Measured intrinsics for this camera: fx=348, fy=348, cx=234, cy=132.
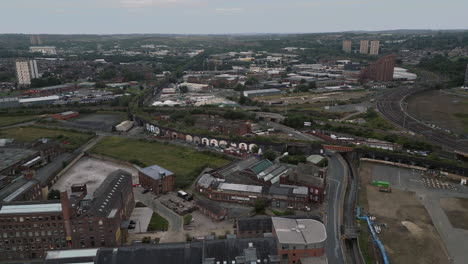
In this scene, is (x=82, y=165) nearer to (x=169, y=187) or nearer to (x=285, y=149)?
(x=169, y=187)

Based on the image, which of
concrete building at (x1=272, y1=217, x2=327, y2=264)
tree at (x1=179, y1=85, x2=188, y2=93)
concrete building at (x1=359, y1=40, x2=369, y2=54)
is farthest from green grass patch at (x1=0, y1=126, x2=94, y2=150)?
concrete building at (x1=359, y1=40, x2=369, y2=54)

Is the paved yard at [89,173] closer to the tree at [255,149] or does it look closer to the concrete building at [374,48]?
the tree at [255,149]

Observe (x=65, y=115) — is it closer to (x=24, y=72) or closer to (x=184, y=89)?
(x=184, y=89)

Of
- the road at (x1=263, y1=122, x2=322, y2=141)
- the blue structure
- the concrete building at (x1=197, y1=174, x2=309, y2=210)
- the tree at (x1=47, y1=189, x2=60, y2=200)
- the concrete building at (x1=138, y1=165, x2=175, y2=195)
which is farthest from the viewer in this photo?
the road at (x1=263, y1=122, x2=322, y2=141)

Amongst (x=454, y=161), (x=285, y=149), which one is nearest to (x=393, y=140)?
(x=454, y=161)

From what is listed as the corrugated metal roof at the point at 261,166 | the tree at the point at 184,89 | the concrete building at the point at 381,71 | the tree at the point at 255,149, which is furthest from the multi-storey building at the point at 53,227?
the concrete building at the point at 381,71

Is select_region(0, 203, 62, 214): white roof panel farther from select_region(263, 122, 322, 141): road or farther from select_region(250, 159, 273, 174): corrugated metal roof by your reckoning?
select_region(263, 122, 322, 141): road

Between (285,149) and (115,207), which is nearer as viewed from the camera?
(115,207)

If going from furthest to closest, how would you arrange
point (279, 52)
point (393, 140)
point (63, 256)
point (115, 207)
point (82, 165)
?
point (279, 52), point (393, 140), point (82, 165), point (115, 207), point (63, 256)
